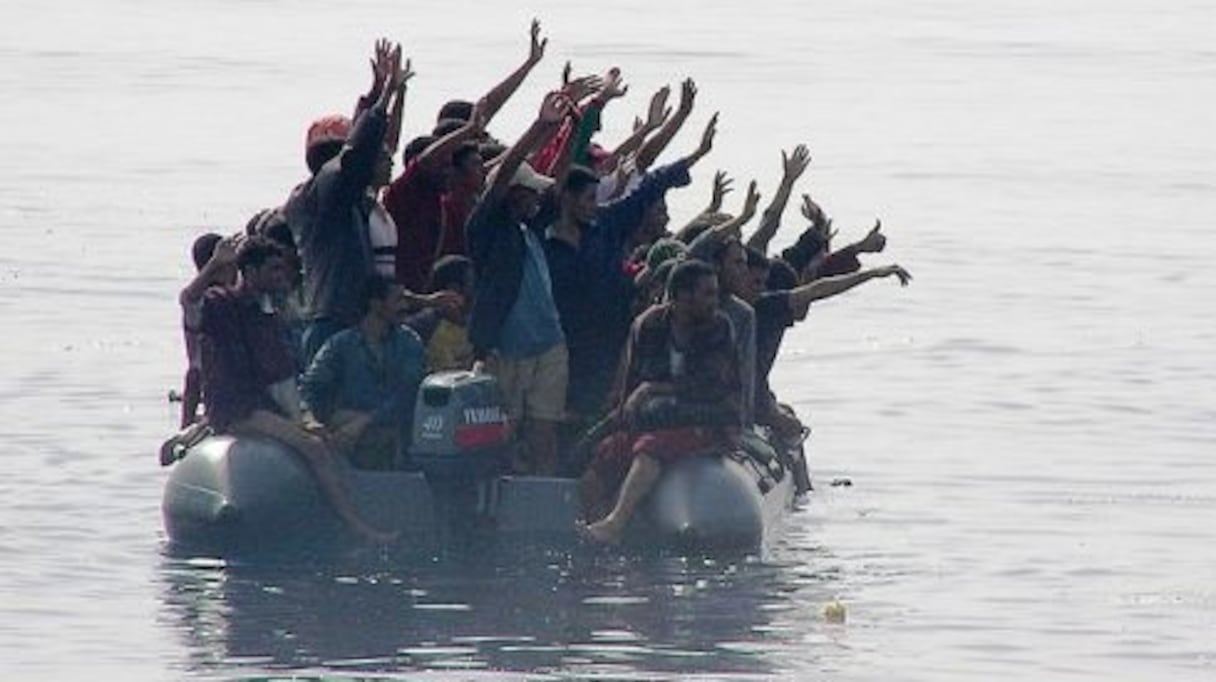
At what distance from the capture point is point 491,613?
27.2 m

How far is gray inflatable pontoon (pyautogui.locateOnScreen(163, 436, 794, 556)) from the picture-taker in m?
27.9

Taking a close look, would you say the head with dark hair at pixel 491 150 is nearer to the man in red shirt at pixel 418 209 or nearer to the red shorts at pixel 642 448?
the man in red shirt at pixel 418 209

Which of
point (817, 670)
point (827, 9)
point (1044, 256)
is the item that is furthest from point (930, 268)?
point (827, 9)

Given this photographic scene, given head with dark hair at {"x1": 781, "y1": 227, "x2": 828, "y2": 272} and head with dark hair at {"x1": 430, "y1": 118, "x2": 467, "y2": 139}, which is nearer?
head with dark hair at {"x1": 430, "y1": 118, "x2": 467, "y2": 139}

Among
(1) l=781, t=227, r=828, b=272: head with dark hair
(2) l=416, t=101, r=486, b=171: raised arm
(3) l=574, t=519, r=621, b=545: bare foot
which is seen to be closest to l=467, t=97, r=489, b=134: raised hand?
(2) l=416, t=101, r=486, b=171: raised arm

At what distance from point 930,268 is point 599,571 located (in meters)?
23.6

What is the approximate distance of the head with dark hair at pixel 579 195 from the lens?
92.8 feet

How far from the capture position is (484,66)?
80.2 m

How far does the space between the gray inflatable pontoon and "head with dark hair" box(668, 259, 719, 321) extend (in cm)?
91

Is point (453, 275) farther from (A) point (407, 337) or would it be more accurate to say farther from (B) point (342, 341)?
(B) point (342, 341)

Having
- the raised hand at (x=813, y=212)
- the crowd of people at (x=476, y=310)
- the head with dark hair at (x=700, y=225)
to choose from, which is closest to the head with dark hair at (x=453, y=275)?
the crowd of people at (x=476, y=310)

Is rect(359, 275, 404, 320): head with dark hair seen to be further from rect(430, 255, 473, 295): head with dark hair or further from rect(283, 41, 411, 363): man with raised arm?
rect(430, 255, 473, 295): head with dark hair

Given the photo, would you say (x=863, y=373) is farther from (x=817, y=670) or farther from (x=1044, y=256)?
(x=817, y=670)

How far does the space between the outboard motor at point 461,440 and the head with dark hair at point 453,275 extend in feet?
2.30
